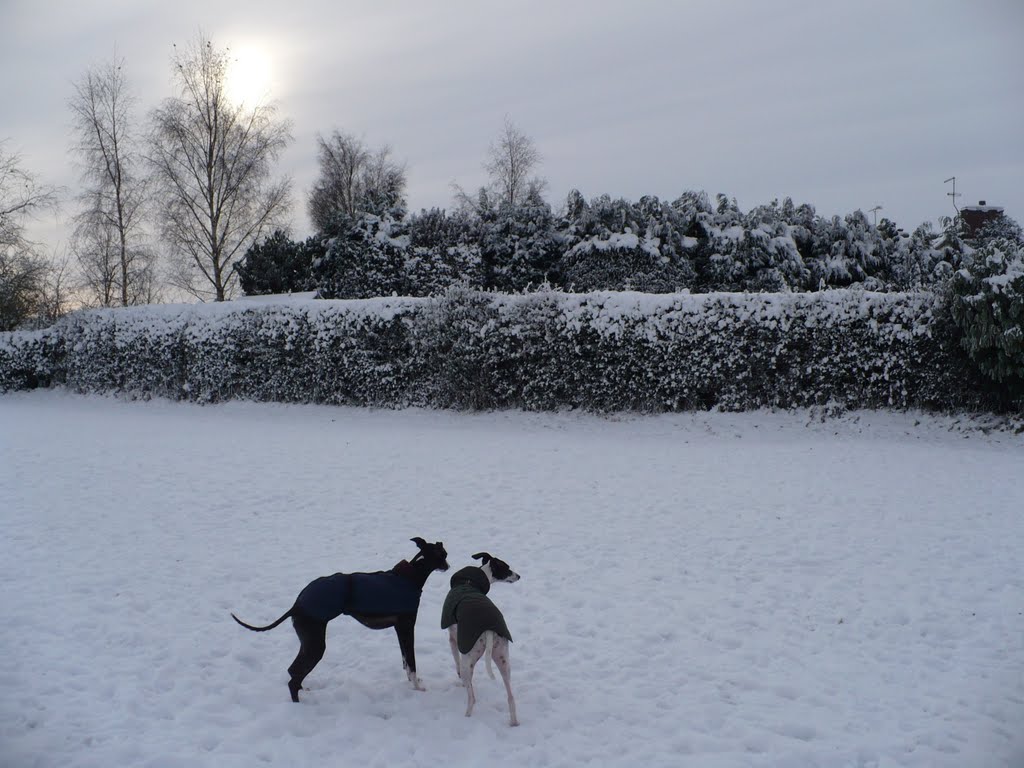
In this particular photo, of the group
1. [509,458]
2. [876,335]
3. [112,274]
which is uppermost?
[112,274]

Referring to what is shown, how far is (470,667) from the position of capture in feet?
14.1

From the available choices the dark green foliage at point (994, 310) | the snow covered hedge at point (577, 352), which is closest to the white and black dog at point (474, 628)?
the snow covered hedge at point (577, 352)

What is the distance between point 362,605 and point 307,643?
0.40 meters

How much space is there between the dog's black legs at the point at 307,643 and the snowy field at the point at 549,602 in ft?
1.05

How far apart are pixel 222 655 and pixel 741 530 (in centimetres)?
551

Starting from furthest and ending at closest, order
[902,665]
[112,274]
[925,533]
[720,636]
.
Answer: [112,274] < [925,533] < [720,636] < [902,665]

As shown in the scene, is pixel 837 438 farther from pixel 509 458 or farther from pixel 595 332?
pixel 509 458

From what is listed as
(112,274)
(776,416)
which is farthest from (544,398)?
(112,274)

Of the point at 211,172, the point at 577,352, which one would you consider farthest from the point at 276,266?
the point at 577,352

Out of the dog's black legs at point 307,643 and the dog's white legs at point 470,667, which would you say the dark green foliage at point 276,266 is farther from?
the dog's white legs at point 470,667

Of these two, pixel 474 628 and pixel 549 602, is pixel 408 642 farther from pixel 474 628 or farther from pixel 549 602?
pixel 549 602

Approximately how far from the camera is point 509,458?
436 inches

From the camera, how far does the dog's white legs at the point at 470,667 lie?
13.9 ft

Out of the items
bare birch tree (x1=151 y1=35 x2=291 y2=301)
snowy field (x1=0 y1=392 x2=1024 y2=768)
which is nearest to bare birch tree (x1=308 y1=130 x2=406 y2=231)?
bare birch tree (x1=151 y1=35 x2=291 y2=301)
